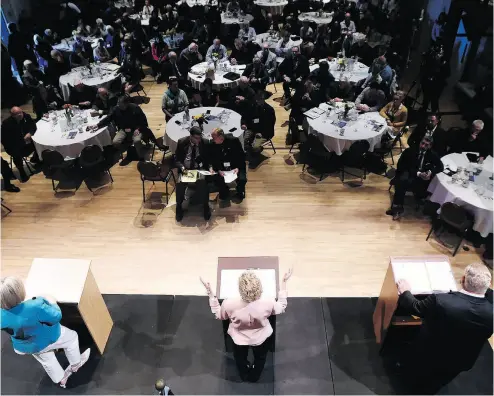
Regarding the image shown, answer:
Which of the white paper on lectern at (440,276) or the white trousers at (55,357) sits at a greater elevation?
the white paper on lectern at (440,276)

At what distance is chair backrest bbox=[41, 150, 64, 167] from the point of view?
689cm

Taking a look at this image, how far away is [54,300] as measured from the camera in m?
3.77

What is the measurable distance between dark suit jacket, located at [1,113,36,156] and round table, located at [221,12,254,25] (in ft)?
24.0

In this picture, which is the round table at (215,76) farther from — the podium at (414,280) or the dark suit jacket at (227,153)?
the podium at (414,280)

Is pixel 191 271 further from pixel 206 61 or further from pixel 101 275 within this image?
pixel 206 61

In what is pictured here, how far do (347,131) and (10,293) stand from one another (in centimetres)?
565

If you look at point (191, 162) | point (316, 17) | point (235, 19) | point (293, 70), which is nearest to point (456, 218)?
point (191, 162)

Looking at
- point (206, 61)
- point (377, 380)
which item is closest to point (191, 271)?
point (377, 380)

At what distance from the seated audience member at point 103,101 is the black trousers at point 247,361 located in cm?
559

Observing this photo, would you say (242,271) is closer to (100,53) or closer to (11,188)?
(11,188)

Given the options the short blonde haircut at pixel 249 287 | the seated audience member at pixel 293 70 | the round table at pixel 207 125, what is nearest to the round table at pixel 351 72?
the seated audience member at pixel 293 70

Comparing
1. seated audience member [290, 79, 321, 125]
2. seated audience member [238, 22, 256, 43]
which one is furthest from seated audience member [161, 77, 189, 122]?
seated audience member [238, 22, 256, 43]

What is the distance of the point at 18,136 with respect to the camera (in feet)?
24.2

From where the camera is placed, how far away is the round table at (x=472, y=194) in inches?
227
